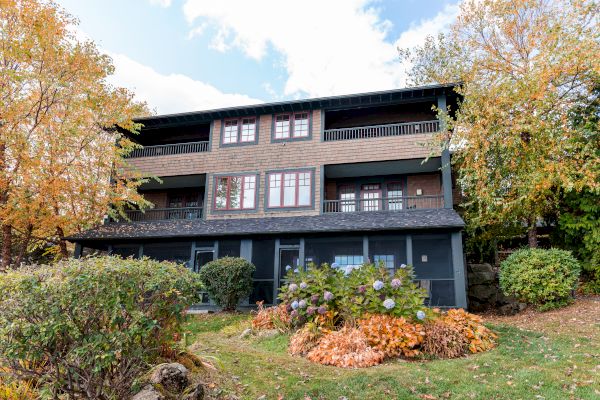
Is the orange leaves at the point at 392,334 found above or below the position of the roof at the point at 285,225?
below

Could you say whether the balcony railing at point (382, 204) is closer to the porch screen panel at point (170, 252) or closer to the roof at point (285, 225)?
the roof at point (285, 225)

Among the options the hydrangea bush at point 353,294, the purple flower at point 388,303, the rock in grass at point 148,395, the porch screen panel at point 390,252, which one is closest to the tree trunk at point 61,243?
the hydrangea bush at point 353,294

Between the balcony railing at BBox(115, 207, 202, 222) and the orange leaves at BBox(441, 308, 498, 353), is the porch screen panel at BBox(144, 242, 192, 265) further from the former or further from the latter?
the orange leaves at BBox(441, 308, 498, 353)

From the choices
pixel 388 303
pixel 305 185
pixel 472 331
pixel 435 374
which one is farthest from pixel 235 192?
pixel 435 374

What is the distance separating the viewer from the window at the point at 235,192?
55.0ft

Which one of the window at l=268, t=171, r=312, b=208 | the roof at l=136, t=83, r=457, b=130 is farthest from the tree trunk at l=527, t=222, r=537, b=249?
the window at l=268, t=171, r=312, b=208

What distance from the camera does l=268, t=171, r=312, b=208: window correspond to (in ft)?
52.8

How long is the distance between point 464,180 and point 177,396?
1304 centimetres

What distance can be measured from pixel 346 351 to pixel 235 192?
433 inches

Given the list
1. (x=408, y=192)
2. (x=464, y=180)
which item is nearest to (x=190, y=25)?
(x=408, y=192)

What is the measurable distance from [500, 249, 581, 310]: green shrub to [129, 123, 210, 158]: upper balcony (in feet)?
42.5

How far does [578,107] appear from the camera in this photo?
43.5ft

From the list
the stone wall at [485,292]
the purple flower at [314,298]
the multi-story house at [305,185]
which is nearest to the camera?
the purple flower at [314,298]

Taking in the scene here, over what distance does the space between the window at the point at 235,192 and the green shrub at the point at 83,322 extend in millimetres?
12580
